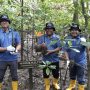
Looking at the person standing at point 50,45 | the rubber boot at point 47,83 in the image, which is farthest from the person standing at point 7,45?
the rubber boot at point 47,83

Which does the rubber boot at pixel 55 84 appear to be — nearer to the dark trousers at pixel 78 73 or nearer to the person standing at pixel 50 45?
the person standing at pixel 50 45

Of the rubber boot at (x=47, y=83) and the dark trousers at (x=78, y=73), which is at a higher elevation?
the dark trousers at (x=78, y=73)

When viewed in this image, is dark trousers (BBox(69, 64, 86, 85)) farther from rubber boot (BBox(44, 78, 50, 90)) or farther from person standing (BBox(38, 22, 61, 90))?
rubber boot (BBox(44, 78, 50, 90))

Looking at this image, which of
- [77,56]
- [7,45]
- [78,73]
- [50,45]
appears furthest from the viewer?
[78,73]

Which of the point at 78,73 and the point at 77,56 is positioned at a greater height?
the point at 77,56

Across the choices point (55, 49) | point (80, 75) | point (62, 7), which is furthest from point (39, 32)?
point (62, 7)

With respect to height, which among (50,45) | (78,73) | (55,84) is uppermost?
(50,45)

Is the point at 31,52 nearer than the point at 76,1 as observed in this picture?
No

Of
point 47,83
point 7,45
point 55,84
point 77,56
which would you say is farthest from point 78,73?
point 7,45

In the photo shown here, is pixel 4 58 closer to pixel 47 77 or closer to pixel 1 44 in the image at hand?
pixel 1 44

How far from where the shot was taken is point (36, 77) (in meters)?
9.18

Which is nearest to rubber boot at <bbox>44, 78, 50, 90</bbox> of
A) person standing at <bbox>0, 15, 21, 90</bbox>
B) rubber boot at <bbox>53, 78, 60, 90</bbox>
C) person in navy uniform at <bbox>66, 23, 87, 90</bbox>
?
rubber boot at <bbox>53, 78, 60, 90</bbox>

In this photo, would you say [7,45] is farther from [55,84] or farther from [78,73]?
[78,73]

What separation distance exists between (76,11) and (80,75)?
1.83 metres
